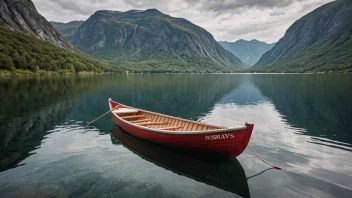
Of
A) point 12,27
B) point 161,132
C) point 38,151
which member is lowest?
point 38,151

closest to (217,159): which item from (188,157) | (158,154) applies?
(188,157)

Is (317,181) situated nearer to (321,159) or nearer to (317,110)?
(321,159)

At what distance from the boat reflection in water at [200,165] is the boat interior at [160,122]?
6.39 feet

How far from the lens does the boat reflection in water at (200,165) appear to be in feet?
36.4

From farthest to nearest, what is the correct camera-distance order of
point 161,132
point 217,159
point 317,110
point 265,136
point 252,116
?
point 317,110 → point 252,116 → point 265,136 → point 161,132 → point 217,159

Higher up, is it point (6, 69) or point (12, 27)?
point (12, 27)

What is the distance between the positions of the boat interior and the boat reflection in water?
1.95 meters

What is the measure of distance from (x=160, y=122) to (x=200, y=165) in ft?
21.8

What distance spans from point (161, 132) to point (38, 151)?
8959mm

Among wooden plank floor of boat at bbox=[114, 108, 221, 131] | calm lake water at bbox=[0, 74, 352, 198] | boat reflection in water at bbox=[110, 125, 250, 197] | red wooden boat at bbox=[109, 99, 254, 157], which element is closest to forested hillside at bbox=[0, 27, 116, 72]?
calm lake water at bbox=[0, 74, 352, 198]

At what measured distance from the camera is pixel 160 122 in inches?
730

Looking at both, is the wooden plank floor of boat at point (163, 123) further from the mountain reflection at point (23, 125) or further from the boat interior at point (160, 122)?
the mountain reflection at point (23, 125)

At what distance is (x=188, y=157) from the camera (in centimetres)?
1390

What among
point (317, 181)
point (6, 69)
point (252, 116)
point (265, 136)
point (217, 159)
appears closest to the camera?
point (317, 181)
